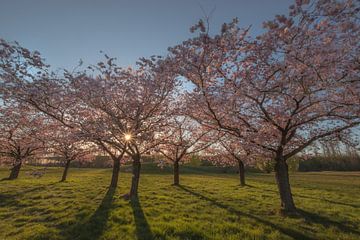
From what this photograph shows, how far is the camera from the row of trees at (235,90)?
271 inches

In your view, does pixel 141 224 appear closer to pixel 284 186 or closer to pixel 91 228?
pixel 91 228

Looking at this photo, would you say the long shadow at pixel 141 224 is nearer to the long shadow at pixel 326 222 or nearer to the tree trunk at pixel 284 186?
the tree trunk at pixel 284 186

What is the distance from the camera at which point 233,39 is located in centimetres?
757

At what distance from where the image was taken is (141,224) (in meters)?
8.47

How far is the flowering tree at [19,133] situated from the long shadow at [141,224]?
23.9 ft

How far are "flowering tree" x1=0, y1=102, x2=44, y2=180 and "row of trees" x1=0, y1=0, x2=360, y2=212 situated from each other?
1653mm

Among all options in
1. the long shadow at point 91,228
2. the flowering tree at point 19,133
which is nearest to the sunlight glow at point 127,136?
the long shadow at point 91,228

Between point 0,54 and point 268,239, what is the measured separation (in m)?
12.9

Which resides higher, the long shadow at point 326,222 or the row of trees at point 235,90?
the row of trees at point 235,90

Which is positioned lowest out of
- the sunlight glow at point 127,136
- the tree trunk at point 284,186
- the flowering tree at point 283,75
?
Result: the tree trunk at point 284,186

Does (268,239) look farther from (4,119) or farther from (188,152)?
(4,119)

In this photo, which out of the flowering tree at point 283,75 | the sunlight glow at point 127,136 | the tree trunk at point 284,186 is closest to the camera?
the flowering tree at point 283,75

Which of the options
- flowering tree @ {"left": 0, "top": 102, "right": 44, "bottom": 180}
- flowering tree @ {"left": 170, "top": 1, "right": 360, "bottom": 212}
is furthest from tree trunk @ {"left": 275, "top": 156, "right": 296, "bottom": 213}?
flowering tree @ {"left": 0, "top": 102, "right": 44, "bottom": 180}

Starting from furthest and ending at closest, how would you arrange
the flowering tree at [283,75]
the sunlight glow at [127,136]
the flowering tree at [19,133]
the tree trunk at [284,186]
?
the flowering tree at [19,133], the sunlight glow at [127,136], the tree trunk at [284,186], the flowering tree at [283,75]
